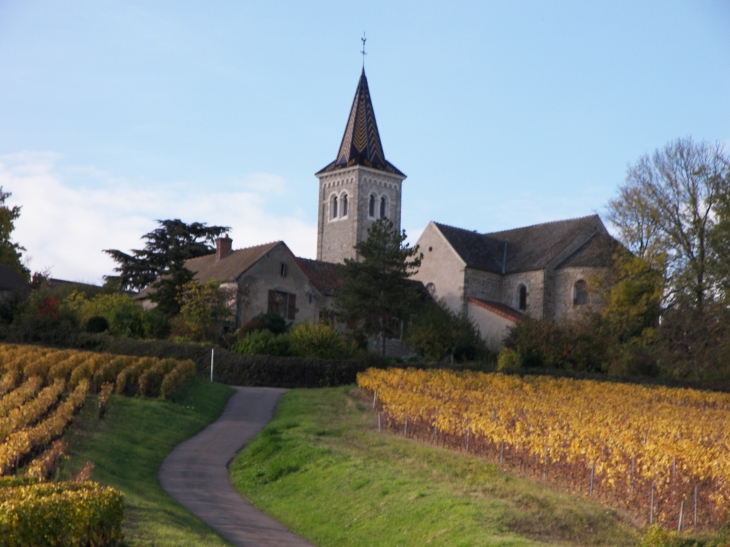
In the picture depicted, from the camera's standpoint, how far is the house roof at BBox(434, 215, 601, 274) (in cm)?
5388

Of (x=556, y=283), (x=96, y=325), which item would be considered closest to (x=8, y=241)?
(x=96, y=325)

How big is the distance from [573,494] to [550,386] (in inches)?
608

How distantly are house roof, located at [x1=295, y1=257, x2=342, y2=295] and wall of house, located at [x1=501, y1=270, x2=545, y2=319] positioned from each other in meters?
10.6

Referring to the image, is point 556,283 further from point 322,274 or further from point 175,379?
point 175,379

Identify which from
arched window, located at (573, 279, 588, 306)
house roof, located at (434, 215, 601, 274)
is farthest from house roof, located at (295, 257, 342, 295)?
arched window, located at (573, 279, 588, 306)

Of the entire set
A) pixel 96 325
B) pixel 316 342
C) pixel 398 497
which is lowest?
pixel 398 497

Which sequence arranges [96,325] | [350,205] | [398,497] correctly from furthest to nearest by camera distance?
1. [350,205]
2. [96,325]
3. [398,497]

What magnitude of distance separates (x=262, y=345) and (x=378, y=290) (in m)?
9.30

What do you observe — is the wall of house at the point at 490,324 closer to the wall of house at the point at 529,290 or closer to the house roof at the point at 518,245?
the wall of house at the point at 529,290

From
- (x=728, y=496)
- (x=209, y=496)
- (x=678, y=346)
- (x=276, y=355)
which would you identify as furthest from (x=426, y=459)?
(x=678, y=346)

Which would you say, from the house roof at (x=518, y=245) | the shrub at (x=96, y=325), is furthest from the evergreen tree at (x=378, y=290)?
the shrub at (x=96, y=325)

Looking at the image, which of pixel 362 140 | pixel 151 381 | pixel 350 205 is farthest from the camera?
pixel 362 140

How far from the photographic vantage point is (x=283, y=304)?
4819cm

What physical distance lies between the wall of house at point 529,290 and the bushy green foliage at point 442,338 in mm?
8382
